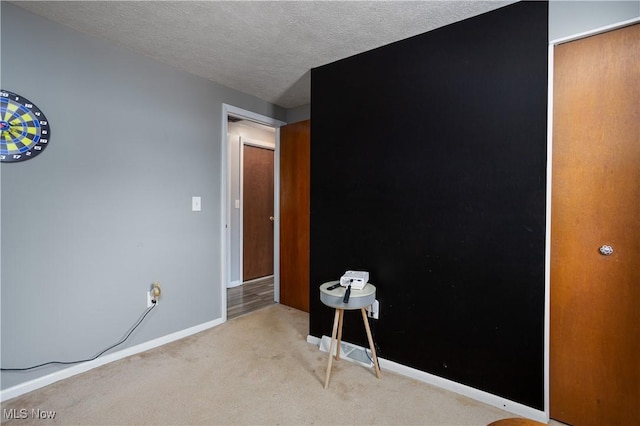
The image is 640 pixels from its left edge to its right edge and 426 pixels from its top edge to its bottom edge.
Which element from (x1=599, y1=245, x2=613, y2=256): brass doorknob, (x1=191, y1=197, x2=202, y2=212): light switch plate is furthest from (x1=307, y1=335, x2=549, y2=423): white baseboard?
(x1=191, y1=197, x2=202, y2=212): light switch plate

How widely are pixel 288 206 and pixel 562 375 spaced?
265cm

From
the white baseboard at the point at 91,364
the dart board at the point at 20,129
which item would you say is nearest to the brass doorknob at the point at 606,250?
the white baseboard at the point at 91,364

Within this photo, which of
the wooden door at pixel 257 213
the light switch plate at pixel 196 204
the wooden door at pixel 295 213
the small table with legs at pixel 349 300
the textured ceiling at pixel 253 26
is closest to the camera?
the textured ceiling at pixel 253 26

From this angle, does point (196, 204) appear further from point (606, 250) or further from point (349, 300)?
point (606, 250)

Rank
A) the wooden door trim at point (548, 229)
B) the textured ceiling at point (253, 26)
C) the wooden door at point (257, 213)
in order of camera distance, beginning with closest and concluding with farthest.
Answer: the wooden door trim at point (548, 229), the textured ceiling at point (253, 26), the wooden door at point (257, 213)

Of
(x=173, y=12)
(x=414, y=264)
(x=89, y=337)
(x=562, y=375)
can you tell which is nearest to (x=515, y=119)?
(x=414, y=264)

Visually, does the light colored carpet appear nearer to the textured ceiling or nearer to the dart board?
the dart board

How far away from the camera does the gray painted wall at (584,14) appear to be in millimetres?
1449

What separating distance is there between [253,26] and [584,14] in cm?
185

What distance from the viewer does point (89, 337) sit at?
2.10 m

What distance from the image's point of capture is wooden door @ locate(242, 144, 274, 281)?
4.57m

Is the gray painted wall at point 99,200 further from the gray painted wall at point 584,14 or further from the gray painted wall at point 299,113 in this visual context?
the gray painted wall at point 584,14

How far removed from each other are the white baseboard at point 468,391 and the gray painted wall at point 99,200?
179 cm

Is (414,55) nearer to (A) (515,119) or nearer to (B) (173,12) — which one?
(A) (515,119)
